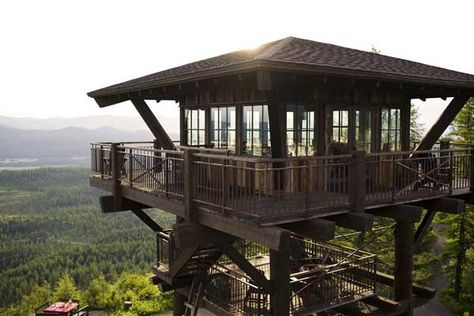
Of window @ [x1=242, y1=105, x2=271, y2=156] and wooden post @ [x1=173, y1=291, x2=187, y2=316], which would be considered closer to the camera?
window @ [x1=242, y1=105, x2=271, y2=156]

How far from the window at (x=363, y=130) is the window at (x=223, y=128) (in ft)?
10.4

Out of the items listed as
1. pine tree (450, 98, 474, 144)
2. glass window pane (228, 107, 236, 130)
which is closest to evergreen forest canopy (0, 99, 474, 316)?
pine tree (450, 98, 474, 144)

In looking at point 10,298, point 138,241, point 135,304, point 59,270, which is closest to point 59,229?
point 138,241

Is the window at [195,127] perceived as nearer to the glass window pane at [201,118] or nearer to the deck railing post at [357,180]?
the glass window pane at [201,118]

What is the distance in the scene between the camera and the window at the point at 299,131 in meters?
10.4

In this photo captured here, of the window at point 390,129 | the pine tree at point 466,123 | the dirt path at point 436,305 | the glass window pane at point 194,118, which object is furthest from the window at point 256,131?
the pine tree at point 466,123

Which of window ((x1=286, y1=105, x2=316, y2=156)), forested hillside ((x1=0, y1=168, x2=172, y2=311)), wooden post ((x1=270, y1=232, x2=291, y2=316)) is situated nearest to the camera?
wooden post ((x1=270, y1=232, x2=291, y2=316))

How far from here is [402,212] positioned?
32.3 feet

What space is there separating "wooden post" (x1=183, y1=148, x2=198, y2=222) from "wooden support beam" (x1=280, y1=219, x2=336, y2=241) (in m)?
1.96

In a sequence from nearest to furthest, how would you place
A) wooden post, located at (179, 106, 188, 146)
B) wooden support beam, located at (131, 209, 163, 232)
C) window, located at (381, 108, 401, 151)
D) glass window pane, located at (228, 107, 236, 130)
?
glass window pane, located at (228, 107, 236, 130), window, located at (381, 108, 401, 151), wooden support beam, located at (131, 209, 163, 232), wooden post, located at (179, 106, 188, 146)

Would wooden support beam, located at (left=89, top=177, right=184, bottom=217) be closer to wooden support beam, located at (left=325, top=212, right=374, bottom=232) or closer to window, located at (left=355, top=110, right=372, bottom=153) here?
wooden support beam, located at (left=325, top=212, right=374, bottom=232)

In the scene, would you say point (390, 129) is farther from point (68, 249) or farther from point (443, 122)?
point (68, 249)

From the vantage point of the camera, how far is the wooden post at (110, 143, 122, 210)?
38.7ft

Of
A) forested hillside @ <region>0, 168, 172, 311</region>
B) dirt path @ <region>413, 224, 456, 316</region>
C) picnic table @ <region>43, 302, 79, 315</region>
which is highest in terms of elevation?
picnic table @ <region>43, 302, 79, 315</region>
